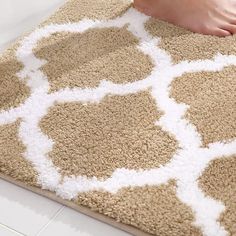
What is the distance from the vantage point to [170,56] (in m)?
1.42

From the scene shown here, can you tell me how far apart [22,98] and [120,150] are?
1.19ft

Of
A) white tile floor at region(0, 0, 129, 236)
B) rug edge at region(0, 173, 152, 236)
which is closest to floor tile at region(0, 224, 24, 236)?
white tile floor at region(0, 0, 129, 236)

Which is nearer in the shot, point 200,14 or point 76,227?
point 76,227

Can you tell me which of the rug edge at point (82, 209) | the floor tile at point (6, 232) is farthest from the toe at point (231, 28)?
the floor tile at point (6, 232)

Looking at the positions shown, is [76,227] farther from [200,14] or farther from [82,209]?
[200,14]

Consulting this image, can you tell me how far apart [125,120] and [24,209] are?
343 millimetres

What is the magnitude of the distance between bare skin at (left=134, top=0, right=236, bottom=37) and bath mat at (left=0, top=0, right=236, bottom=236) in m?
0.03

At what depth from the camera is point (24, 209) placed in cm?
110

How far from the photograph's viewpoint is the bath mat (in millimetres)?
1046

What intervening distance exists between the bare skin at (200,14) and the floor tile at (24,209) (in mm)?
735

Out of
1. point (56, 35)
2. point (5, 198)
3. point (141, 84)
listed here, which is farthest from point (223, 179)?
point (56, 35)

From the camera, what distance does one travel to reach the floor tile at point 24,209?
3.51 feet

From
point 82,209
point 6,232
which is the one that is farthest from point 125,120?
point 6,232

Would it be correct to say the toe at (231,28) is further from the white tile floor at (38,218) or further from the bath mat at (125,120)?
the white tile floor at (38,218)
